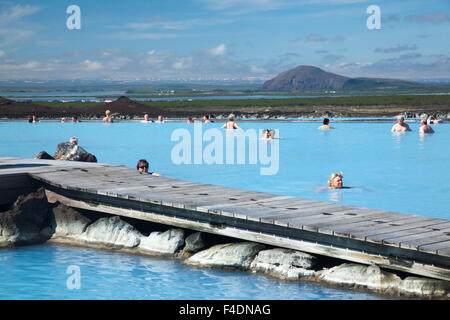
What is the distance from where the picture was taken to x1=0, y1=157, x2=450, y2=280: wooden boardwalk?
7371 millimetres

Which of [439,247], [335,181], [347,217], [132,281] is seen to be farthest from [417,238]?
[335,181]

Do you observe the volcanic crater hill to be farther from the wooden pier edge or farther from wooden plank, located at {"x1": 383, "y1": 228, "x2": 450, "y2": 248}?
wooden plank, located at {"x1": 383, "y1": 228, "x2": 450, "y2": 248}

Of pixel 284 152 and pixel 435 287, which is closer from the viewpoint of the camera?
pixel 435 287

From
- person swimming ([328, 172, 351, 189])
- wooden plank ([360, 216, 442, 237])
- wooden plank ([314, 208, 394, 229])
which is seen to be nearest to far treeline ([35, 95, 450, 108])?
person swimming ([328, 172, 351, 189])

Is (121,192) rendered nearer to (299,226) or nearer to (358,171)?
(299,226)

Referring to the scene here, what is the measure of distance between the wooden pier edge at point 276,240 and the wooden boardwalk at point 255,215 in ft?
0.04

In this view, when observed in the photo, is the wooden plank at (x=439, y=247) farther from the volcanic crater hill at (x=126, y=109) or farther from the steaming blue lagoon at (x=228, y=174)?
the volcanic crater hill at (x=126, y=109)

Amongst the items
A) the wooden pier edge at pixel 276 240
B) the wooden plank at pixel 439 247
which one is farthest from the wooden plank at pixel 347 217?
the wooden plank at pixel 439 247

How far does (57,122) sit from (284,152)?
62.7 ft

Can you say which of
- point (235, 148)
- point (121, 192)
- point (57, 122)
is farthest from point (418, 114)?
point (121, 192)

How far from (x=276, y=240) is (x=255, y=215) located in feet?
1.44

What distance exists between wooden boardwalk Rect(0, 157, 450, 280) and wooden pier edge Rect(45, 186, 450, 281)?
11mm

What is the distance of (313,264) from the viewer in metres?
8.33

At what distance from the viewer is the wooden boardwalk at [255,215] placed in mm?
7371
